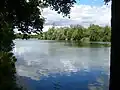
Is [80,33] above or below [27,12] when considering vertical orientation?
below

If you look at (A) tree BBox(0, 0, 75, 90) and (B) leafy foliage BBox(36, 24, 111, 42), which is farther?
(B) leafy foliage BBox(36, 24, 111, 42)

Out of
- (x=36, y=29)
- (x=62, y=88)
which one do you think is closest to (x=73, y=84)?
(x=62, y=88)

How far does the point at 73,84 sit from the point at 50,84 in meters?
1.23

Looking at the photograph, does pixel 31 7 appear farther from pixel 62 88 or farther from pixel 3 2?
pixel 62 88

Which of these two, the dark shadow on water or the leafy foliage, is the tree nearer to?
the dark shadow on water

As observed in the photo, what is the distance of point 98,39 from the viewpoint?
53500 millimetres

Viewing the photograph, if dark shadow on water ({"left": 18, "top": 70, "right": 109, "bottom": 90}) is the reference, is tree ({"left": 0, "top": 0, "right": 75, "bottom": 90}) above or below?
above
